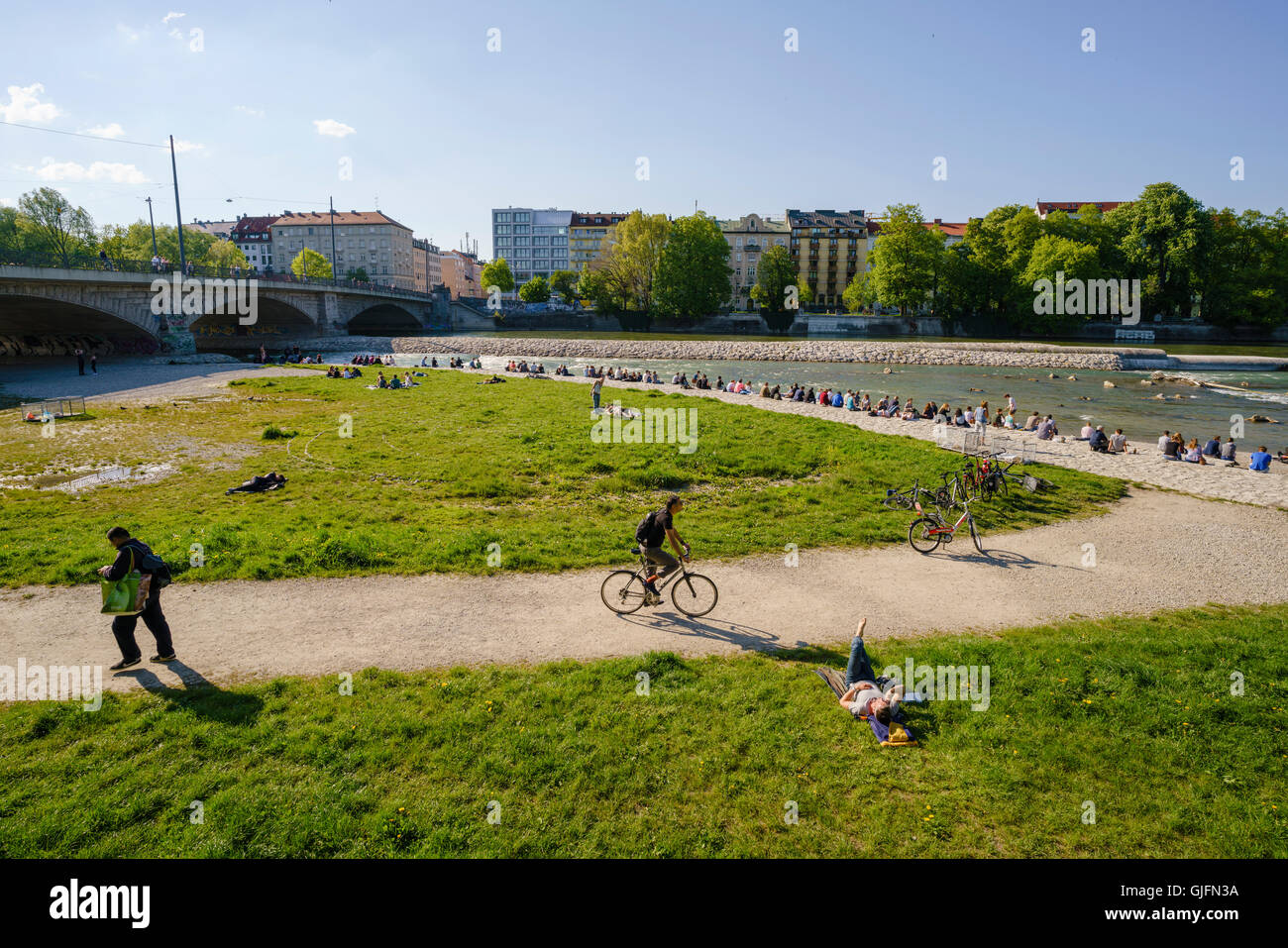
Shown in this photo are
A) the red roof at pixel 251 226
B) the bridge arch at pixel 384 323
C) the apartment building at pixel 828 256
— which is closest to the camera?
the bridge arch at pixel 384 323

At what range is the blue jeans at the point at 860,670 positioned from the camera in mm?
7633

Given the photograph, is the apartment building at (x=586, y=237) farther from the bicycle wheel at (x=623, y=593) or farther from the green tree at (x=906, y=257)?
the bicycle wheel at (x=623, y=593)

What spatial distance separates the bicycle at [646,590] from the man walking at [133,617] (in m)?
5.55

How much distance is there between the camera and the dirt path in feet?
28.1

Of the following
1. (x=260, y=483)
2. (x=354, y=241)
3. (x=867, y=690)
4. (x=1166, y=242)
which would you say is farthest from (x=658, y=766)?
(x=354, y=241)

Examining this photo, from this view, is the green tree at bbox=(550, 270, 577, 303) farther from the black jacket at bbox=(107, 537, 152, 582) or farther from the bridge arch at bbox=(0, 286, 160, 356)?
the black jacket at bbox=(107, 537, 152, 582)

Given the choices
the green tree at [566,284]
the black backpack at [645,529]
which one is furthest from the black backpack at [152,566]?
the green tree at [566,284]

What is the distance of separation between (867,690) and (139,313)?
59.2 meters

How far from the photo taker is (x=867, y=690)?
7281 mm

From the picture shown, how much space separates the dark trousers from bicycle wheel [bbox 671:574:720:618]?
254 inches

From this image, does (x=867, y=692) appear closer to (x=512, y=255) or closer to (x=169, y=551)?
(x=169, y=551)

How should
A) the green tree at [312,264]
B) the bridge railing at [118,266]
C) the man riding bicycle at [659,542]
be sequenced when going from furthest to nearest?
the green tree at [312,264] → the bridge railing at [118,266] → the man riding bicycle at [659,542]
